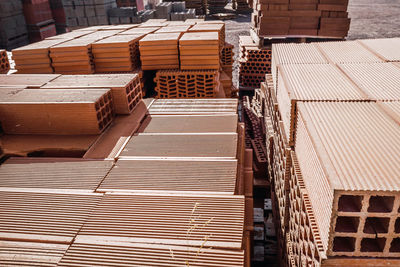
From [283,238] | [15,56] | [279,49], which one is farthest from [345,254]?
[15,56]

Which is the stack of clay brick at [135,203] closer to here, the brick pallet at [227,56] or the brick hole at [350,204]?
the brick hole at [350,204]

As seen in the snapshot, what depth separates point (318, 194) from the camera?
2416 mm

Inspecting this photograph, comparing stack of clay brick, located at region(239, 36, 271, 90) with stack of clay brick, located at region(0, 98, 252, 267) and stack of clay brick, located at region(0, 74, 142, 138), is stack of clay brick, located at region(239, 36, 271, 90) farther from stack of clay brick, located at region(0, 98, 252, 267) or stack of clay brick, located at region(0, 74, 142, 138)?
stack of clay brick, located at region(0, 98, 252, 267)

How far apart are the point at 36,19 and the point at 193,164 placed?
1854cm

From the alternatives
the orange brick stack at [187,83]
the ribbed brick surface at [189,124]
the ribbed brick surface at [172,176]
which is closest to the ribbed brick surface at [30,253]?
the ribbed brick surface at [172,176]

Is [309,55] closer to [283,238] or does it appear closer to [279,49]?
[279,49]

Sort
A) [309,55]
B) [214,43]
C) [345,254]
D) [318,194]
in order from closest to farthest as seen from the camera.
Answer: [345,254] < [318,194] < [309,55] < [214,43]

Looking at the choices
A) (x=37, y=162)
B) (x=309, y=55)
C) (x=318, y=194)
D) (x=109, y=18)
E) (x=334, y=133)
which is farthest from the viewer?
(x=109, y=18)

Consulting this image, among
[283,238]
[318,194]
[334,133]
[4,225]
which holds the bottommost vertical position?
[283,238]

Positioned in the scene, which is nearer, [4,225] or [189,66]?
[4,225]

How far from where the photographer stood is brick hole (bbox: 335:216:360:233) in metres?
2.19

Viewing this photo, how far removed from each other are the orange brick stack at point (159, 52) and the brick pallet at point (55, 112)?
9.18 ft

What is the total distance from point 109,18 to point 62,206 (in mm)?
15771

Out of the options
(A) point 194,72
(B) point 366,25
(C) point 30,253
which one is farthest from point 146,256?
(B) point 366,25
